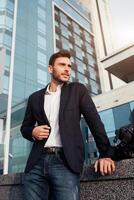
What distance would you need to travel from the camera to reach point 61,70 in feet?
7.28

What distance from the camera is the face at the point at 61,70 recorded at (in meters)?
2.21

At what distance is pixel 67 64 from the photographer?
2.25 meters

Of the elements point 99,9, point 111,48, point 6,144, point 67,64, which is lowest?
point 67,64

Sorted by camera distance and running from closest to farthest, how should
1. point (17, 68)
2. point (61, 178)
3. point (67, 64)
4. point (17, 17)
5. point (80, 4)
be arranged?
1. point (61, 178)
2. point (67, 64)
3. point (17, 68)
4. point (17, 17)
5. point (80, 4)

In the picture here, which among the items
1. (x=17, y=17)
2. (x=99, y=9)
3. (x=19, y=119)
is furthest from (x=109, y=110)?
(x=99, y=9)

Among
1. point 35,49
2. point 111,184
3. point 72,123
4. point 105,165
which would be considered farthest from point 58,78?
point 35,49

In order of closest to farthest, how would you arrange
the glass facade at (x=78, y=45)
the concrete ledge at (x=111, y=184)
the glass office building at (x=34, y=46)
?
the concrete ledge at (x=111, y=184)
the glass office building at (x=34, y=46)
the glass facade at (x=78, y=45)

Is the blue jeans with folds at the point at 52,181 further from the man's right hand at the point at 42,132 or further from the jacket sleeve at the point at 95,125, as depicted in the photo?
the jacket sleeve at the point at 95,125

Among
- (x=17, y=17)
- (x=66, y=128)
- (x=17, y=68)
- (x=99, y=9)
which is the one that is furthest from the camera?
(x=99, y=9)

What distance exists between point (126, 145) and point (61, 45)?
43685 millimetres

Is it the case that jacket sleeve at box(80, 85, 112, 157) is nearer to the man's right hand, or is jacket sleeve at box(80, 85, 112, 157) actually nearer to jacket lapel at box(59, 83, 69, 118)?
jacket lapel at box(59, 83, 69, 118)

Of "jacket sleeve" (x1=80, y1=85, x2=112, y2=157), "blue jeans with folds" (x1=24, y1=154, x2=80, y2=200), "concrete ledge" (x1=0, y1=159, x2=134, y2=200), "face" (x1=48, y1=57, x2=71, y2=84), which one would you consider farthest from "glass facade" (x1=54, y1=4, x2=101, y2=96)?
"blue jeans with folds" (x1=24, y1=154, x2=80, y2=200)

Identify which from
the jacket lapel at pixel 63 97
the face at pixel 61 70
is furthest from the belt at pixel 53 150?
the face at pixel 61 70

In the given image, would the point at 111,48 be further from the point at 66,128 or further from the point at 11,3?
the point at 66,128
